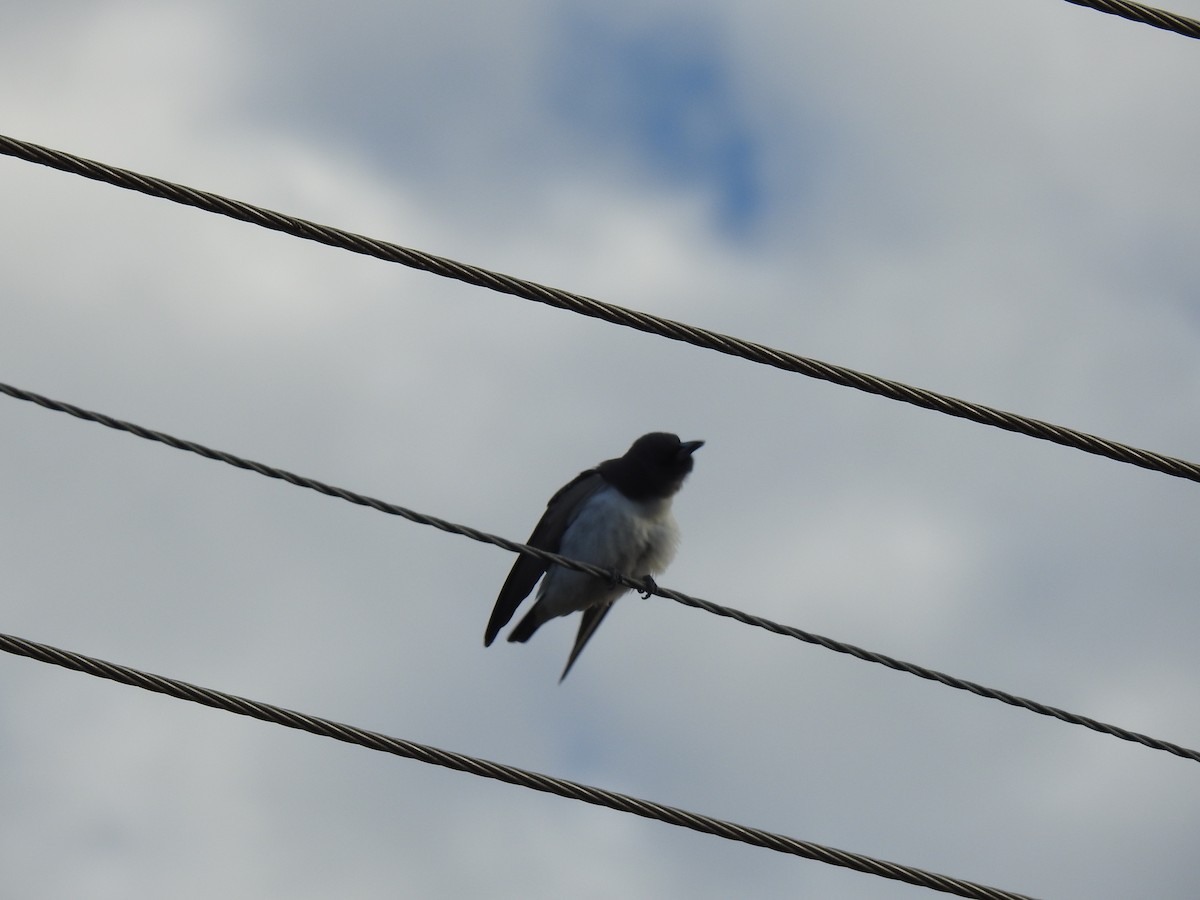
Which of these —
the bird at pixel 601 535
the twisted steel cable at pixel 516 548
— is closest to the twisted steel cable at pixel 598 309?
the twisted steel cable at pixel 516 548

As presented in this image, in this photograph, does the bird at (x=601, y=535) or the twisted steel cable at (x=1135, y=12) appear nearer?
the twisted steel cable at (x=1135, y=12)

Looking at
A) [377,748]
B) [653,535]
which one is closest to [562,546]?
[653,535]

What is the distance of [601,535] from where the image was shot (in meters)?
9.30

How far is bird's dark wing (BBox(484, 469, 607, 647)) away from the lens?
994cm

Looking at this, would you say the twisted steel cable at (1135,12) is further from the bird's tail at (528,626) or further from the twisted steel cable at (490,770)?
the bird's tail at (528,626)

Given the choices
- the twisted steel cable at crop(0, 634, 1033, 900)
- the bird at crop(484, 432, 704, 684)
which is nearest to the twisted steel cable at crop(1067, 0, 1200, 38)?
the twisted steel cable at crop(0, 634, 1033, 900)

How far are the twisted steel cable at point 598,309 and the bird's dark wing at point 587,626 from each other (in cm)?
513

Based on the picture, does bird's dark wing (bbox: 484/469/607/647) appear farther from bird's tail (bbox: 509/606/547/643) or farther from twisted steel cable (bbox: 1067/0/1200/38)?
twisted steel cable (bbox: 1067/0/1200/38)

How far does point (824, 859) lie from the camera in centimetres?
495

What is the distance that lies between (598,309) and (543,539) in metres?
5.25

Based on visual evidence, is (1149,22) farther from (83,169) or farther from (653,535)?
(653,535)

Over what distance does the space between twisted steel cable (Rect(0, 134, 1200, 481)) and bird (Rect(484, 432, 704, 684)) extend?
4.19m

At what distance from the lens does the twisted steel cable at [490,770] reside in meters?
4.61

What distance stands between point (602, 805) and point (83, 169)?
2.48m
